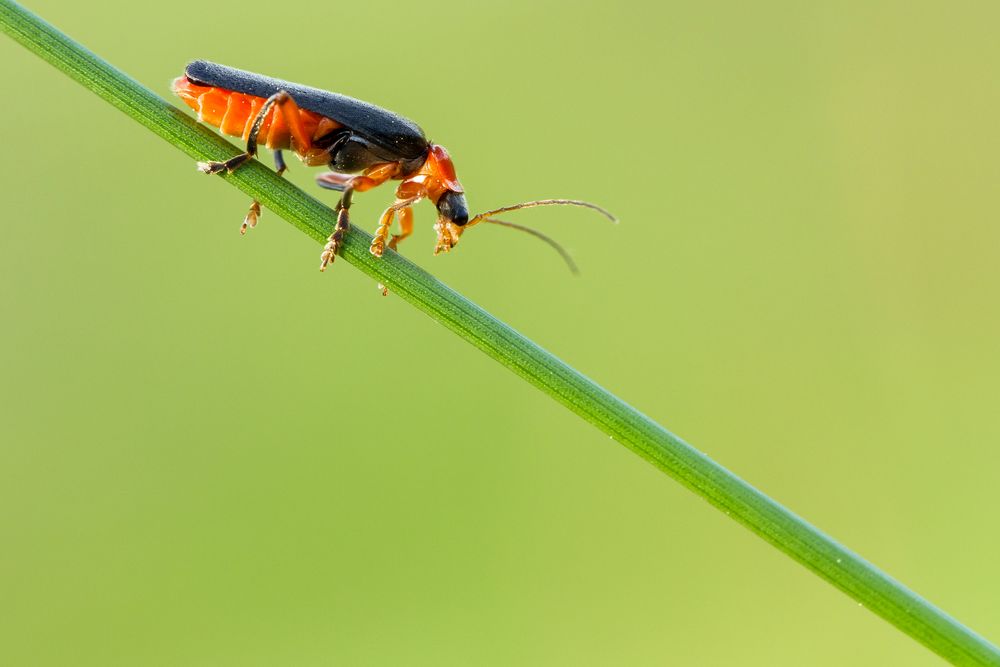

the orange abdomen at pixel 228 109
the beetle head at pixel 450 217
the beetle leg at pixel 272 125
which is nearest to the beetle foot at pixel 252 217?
the beetle leg at pixel 272 125

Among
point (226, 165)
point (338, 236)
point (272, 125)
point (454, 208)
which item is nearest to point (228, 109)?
point (272, 125)

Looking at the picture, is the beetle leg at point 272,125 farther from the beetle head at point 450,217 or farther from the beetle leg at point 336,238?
the beetle head at point 450,217

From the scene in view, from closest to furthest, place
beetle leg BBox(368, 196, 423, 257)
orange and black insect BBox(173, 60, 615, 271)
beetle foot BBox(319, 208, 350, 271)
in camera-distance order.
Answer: beetle leg BBox(368, 196, 423, 257)
beetle foot BBox(319, 208, 350, 271)
orange and black insect BBox(173, 60, 615, 271)

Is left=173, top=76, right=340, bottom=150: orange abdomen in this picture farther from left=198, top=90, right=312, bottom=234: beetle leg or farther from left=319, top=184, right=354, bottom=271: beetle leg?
left=319, top=184, right=354, bottom=271: beetle leg

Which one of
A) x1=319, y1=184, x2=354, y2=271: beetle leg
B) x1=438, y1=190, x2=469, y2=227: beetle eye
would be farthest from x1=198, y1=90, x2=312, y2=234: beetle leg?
x1=438, y1=190, x2=469, y2=227: beetle eye

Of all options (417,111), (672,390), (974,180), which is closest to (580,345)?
(672,390)

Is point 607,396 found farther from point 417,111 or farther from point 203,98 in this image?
point 417,111

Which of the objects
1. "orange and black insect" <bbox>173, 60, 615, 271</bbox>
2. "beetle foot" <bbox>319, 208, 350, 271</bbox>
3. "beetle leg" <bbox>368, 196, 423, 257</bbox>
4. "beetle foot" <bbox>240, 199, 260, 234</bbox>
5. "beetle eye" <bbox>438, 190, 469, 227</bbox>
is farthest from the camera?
"beetle eye" <bbox>438, 190, 469, 227</bbox>

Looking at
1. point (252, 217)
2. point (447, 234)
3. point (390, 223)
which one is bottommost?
point (252, 217)

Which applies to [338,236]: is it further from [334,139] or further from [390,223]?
[334,139]
